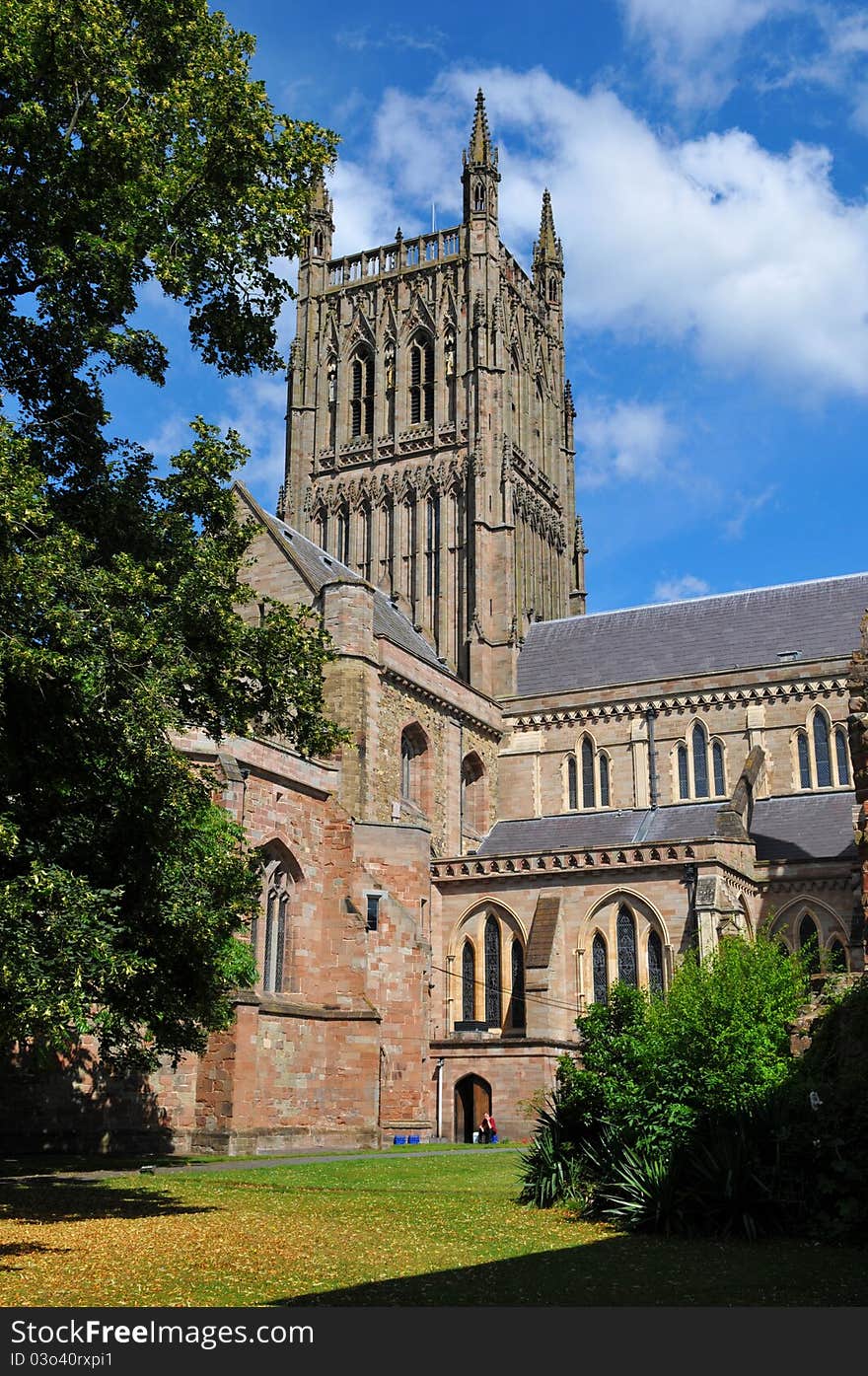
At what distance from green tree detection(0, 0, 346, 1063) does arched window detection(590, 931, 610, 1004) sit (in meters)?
22.1

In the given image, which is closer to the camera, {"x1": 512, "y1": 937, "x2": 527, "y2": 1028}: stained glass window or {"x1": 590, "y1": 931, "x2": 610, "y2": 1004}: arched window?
{"x1": 590, "y1": 931, "x2": 610, "y2": 1004}: arched window

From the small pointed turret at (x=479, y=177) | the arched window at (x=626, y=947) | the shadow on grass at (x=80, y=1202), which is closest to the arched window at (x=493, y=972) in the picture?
the arched window at (x=626, y=947)

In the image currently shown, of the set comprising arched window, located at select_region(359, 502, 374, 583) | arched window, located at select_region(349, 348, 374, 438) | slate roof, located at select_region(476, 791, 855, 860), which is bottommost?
slate roof, located at select_region(476, 791, 855, 860)

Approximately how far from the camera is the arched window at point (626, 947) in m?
37.7

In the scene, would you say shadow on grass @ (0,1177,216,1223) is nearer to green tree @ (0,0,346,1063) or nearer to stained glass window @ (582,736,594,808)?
green tree @ (0,0,346,1063)

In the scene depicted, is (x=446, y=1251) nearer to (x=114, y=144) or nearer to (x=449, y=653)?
(x=114, y=144)

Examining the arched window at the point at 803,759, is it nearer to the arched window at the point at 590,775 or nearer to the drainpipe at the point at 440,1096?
the arched window at the point at 590,775

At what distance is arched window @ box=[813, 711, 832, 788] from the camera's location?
44.9 meters

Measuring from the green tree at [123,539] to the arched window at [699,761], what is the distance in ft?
102

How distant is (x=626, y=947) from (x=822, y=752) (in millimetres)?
12026

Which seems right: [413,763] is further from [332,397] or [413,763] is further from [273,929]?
[332,397]

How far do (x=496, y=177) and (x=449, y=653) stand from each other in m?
24.0

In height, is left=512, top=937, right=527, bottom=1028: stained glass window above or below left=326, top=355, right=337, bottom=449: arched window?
below

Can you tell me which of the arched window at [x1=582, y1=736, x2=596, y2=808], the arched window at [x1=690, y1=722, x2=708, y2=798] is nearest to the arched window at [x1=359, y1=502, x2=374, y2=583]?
the arched window at [x1=582, y1=736, x2=596, y2=808]
